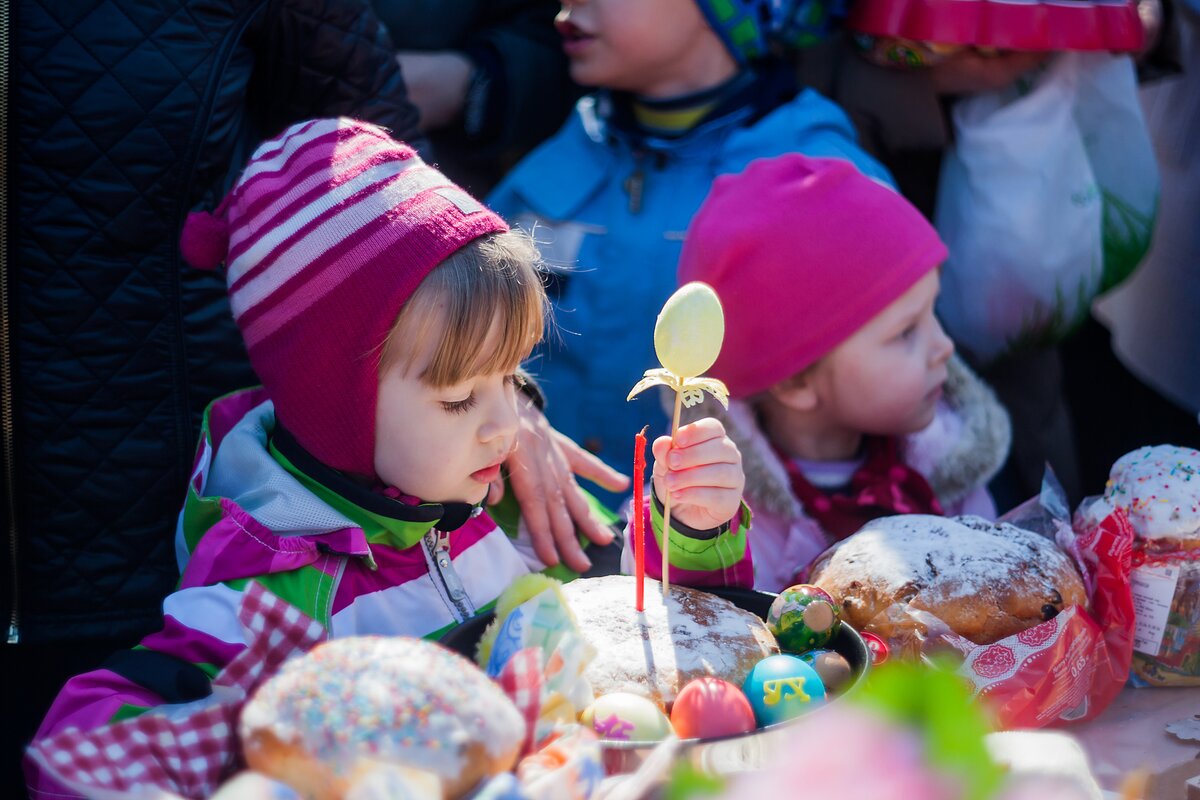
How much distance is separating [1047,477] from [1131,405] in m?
1.30

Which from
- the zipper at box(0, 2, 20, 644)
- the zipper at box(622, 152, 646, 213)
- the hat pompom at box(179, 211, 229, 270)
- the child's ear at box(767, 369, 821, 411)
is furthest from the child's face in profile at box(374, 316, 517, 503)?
the zipper at box(622, 152, 646, 213)

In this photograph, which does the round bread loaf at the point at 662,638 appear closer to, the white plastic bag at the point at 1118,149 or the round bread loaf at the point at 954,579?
the round bread loaf at the point at 954,579

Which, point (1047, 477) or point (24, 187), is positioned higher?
point (24, 187)

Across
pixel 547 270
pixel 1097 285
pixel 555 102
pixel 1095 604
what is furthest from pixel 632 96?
pixel 1095 604

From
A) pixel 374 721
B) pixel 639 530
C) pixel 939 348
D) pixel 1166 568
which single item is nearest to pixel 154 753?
pixel 374 721

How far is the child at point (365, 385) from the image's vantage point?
1.14 m

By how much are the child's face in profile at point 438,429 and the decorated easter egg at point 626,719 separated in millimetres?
359

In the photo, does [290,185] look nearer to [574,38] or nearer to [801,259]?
[801,259]

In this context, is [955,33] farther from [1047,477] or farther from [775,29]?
[1047,477]

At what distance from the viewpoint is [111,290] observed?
4.55 ft

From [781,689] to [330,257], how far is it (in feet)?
2.05

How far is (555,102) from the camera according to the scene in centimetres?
233

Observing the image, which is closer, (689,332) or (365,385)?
(689,332)

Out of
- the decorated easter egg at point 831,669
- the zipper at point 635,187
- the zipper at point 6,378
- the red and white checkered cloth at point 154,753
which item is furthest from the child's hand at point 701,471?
the zipper at point 635,187
